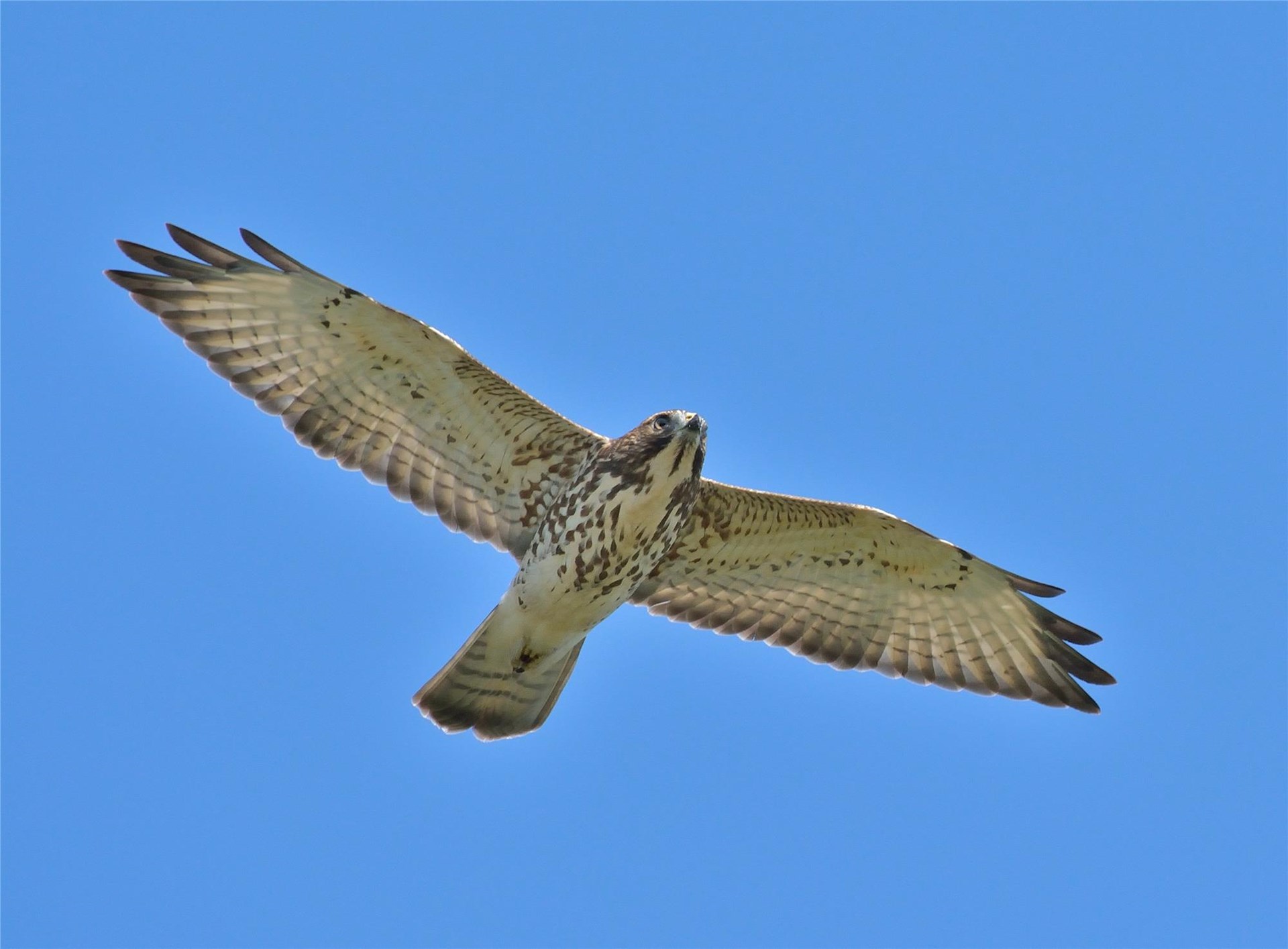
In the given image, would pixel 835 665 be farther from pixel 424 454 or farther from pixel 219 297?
pixel 219 297

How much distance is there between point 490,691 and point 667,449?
234 centimetres

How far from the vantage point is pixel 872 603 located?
14.9m

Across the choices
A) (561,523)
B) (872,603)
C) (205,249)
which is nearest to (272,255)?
(205,249)

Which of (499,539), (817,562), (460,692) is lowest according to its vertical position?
(460,692)

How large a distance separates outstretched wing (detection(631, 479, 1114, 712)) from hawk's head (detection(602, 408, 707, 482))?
122cm

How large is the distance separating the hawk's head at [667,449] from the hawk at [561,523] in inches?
0.5

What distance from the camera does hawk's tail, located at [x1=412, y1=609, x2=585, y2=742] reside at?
1386 centimetres

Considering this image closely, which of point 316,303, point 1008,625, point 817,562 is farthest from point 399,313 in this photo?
point 1008,625

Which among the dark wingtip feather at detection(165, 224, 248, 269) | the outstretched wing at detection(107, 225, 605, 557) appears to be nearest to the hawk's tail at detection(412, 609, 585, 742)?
the outstretched wing at detection(107, 225, 605, 557)

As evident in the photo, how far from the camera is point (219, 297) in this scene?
13.6 metres

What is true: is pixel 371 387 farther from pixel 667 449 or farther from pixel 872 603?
pixel 872 603

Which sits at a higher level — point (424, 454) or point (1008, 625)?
point (1008, 625)

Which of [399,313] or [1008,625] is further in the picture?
[1008,625]

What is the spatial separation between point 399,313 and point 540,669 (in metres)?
2.75
